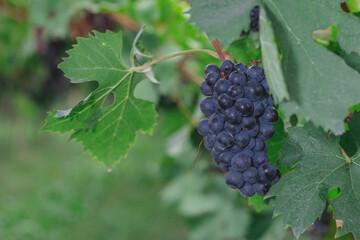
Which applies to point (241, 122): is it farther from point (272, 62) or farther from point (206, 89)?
point (272, 62)

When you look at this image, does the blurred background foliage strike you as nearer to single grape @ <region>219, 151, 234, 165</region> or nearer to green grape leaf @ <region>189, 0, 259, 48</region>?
green grape leaf @ <region>189, 0, 259, 48</region>

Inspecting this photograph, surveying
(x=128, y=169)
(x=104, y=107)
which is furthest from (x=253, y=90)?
(x=128, y=169)

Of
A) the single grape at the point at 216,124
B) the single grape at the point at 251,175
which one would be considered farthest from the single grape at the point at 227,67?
the single grape at the point at 251,175

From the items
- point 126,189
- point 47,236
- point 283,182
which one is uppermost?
point 283,182

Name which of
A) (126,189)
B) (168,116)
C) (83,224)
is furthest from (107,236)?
(168,116)

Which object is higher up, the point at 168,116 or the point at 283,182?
the point at 283,182

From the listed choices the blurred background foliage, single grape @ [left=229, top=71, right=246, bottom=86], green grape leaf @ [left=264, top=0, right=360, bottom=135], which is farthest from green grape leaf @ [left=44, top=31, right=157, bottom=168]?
green grape leaf @ [left=264, top=0, right=360, bottom=135]

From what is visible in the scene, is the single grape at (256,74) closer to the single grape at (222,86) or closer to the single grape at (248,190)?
the single grape at (222,86)

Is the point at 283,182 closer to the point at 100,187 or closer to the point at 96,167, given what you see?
the point at 100,187
